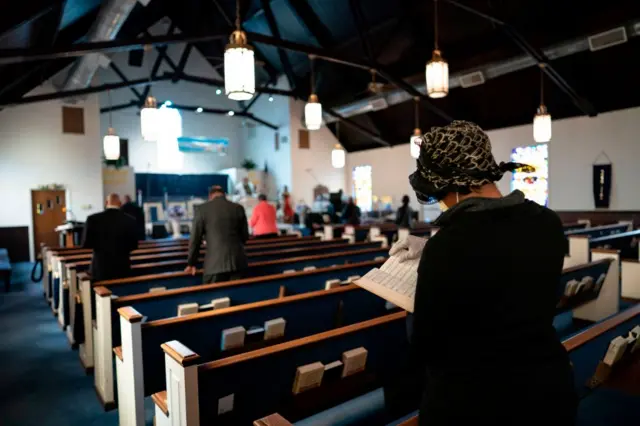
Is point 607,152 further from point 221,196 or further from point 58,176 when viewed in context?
point 58,176

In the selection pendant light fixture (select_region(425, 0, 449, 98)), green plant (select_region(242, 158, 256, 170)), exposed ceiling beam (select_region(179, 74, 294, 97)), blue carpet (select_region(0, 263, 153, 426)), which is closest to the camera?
blue carpet (select_region(0, 263, 153, 426))

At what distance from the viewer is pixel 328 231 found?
7945 millimetres

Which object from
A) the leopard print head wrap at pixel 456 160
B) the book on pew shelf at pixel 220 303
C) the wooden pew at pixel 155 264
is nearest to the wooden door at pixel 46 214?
the wooden pew at pixel 155 264

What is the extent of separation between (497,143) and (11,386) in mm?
11453

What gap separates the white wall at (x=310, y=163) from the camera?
15.1 m

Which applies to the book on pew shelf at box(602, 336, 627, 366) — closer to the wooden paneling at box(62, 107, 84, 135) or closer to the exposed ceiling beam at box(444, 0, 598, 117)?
the exposed ceiling beam at box(444, 0, 598, 117)

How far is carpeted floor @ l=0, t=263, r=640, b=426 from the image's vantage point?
8.00 ft

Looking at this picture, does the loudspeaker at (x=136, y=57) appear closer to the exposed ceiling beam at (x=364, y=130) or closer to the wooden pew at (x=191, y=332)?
the exposed ceiling beam at (x=364, y=130)

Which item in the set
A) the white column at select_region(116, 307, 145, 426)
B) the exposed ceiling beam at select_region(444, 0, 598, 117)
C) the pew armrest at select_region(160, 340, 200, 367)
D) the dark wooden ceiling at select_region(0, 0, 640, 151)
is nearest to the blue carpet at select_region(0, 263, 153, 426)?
the white column at select_region(116, 307, 145, 426)

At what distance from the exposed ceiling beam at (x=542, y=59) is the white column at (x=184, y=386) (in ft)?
21.1

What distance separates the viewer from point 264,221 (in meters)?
6.94

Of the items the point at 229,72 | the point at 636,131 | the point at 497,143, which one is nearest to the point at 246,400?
the point at 229,72

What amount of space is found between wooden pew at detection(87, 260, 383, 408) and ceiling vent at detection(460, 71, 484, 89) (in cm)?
694

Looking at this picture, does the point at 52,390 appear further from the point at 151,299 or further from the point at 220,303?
the point at 220,303
